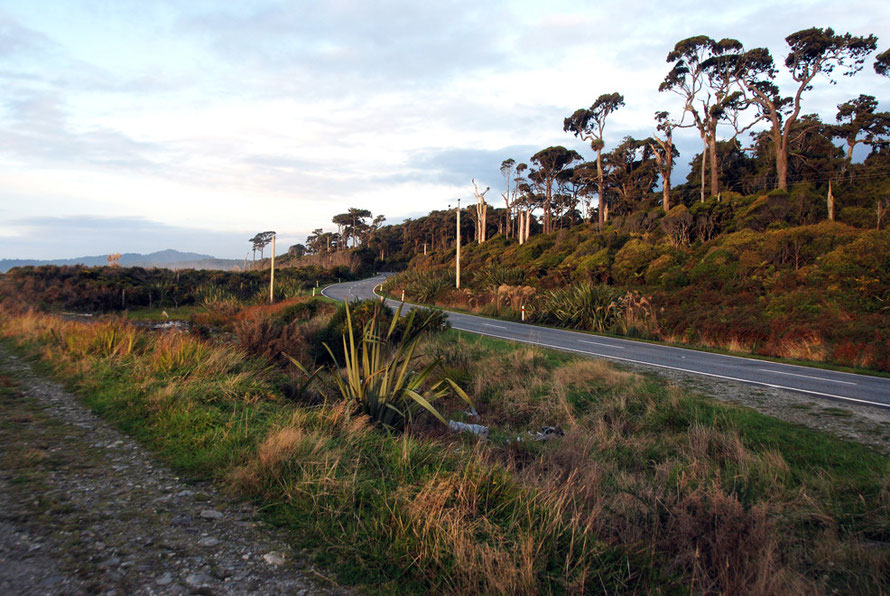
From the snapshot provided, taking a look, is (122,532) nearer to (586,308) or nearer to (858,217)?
(586,308)

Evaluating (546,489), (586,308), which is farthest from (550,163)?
(546,489)

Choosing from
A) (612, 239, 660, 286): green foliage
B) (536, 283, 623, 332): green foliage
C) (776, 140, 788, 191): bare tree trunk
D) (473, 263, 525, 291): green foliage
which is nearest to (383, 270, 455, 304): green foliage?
(473, 263, 525, 291): green foliage

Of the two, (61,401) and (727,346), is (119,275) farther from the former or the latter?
(727,346)

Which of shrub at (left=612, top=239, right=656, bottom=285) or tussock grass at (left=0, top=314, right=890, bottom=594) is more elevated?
shrub at (left=612, top=239, right=656, bottom=285)

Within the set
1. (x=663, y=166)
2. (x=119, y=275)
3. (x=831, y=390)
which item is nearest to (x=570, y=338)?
(x=831, y=390)

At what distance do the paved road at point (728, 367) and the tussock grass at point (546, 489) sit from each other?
3033 mm

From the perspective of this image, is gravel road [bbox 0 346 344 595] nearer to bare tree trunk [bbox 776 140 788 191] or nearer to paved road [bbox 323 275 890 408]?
paved road [bbox 323 275 890 408]

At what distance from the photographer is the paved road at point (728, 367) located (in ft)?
29.9

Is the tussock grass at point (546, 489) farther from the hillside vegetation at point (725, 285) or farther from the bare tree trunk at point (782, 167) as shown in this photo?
the bare tree trunk at point (782, 167)

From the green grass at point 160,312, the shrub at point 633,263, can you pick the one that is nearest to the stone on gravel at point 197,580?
the green grass at point 160,312

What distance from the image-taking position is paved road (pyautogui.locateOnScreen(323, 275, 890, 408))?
9106 millimetres

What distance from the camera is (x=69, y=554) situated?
3049 millimetres

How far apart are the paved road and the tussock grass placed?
119 inches

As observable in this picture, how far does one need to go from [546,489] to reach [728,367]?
9626mm
